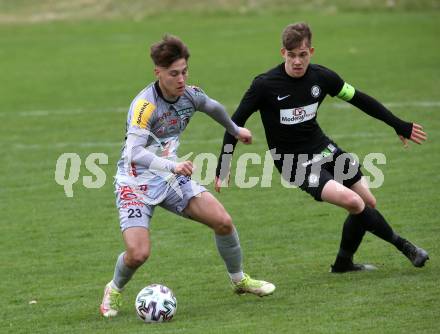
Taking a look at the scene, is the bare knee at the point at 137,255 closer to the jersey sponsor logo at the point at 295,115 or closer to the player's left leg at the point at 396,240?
the jersey sponsor logo at the point at 295,115

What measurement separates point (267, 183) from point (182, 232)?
2.37 meters

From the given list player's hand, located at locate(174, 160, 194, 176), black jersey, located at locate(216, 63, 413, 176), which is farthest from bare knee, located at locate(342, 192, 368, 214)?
player's hand, located at locate(174, 160, 194, 176)

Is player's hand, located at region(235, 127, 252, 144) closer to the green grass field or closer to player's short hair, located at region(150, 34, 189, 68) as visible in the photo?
player's short hair, located at region(150, 34, 189, 68)

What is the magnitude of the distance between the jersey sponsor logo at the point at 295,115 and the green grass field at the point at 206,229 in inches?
53.4

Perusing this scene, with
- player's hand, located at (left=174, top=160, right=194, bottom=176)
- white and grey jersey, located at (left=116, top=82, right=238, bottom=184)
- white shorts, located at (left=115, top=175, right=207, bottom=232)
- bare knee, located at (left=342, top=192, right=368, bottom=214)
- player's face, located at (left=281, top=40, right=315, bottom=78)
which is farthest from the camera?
player's face, located at (left=281, top=40, right=315, bottom=78)

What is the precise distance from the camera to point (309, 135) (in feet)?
28.6

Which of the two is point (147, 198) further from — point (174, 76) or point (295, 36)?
point (295, 36)

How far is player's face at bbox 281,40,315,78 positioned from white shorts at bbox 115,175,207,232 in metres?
1.39

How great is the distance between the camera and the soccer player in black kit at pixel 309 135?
8.50m

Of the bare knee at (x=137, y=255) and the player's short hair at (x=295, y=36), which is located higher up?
the player's short hair at (x=295, y=36)

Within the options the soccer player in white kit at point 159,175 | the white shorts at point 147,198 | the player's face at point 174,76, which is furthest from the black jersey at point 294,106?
the player's face at point 174,76

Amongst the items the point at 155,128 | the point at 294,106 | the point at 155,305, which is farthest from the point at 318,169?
the point at 155,305

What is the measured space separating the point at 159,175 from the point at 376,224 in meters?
1.94

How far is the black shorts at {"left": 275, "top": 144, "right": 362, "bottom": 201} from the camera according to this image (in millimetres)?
8484
